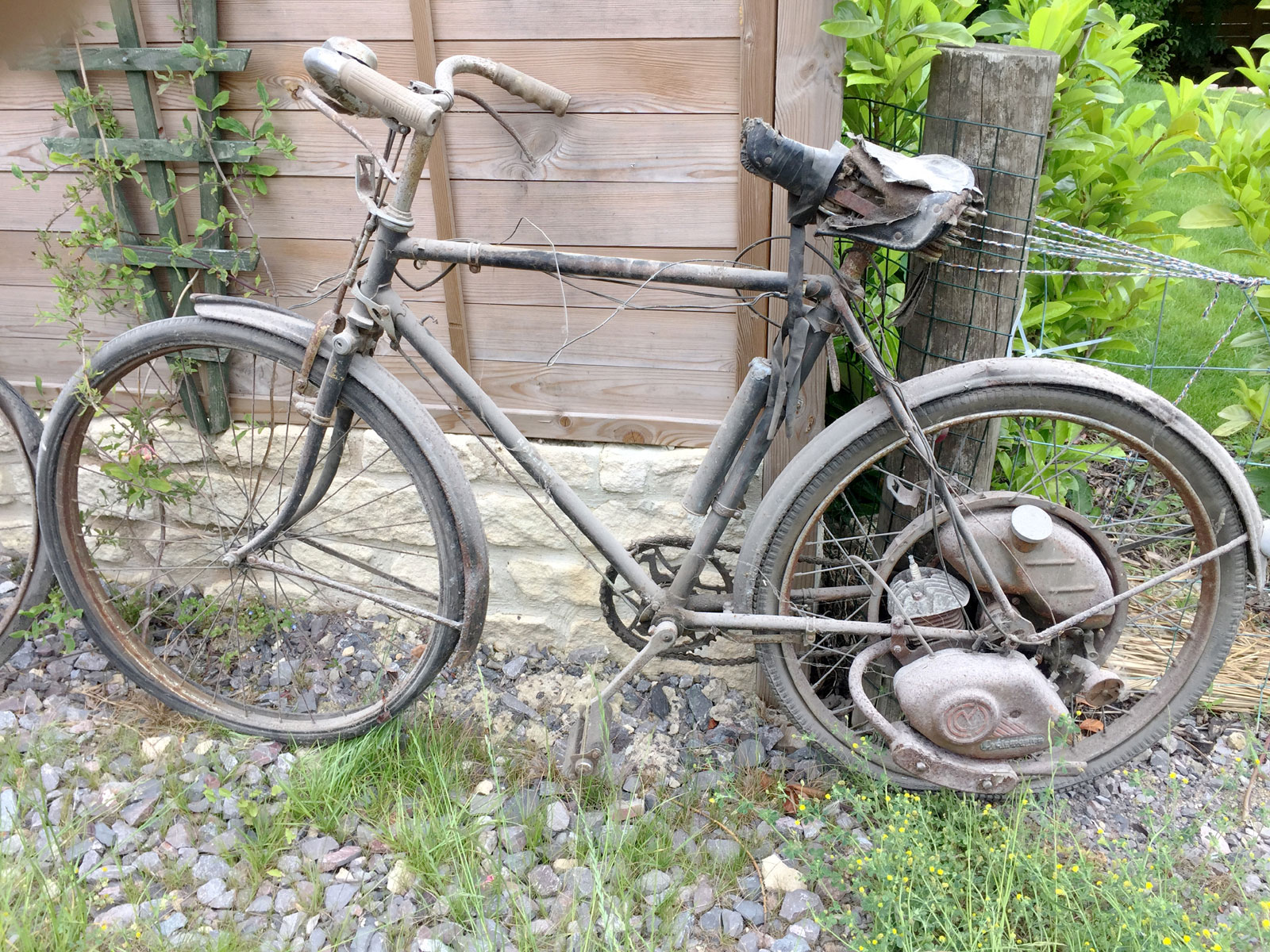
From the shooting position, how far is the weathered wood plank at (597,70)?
6.65 feet

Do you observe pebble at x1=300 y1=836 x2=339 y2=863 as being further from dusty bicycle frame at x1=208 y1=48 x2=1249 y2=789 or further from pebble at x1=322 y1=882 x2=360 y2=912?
dusty bicycle frame at x1=208 y1=48 x2=1249 y2=789

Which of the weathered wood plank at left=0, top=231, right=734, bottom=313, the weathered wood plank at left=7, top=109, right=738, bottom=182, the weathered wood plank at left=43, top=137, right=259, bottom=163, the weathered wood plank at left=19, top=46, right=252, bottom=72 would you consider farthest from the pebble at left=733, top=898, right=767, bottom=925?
the weathered wood plank at left=19, top=46, right=252, bottom=72

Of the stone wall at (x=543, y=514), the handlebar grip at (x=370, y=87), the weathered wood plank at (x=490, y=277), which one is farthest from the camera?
the stone wall at (x=543, y=514)

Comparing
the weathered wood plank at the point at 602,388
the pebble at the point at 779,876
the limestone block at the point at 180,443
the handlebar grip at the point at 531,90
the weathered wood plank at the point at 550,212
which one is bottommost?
the pebble at the point at 779,876

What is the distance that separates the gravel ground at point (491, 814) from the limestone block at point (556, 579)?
19 centimetres

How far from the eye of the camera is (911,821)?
200 centimetres

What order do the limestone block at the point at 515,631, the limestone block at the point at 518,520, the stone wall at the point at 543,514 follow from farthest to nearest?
the limestone block at the point at 515,631, the limestone block at the point at 518,520, the stone wall at the point at 543,514

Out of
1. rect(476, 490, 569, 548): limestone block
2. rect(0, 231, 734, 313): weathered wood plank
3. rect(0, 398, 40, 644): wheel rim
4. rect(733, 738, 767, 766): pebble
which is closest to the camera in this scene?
rect(0, 231, 734, 313): weathered wood plank

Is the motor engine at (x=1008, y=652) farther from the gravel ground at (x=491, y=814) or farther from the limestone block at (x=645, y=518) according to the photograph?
the limestone block at (x=645, y=518)

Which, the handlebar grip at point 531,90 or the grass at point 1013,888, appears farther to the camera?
the handlebar grip at point 531,90

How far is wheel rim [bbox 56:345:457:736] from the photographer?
7.98 feet

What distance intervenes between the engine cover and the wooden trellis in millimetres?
1953

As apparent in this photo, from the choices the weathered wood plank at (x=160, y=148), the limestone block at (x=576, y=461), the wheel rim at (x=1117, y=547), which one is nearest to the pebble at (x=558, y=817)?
the wheel rim at (x=1117, y=547)

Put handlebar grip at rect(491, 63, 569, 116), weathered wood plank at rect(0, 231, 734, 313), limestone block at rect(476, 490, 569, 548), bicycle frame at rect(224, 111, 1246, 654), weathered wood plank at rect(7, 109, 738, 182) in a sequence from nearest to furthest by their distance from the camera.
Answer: bicycle frame at rect(224, 111, 1246, 654) < handlebar grip at rect(491, 63, 569, 116) < weathered wood plank at rect(7, 109, 738, 182) < weathered wood plank at rect(0, 231, 734, 313) < limestone block at rect(476, 490, 569, 548)
